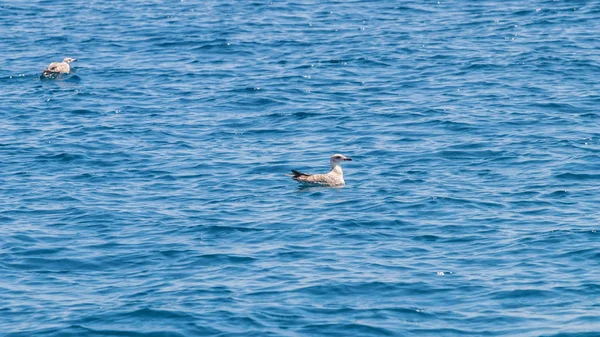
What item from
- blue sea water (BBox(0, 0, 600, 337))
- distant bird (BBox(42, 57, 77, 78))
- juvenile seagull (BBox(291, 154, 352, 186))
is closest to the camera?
blue sea water (BBox(0, 0, 600, 337))

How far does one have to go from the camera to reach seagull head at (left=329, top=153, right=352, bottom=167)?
30.5 m

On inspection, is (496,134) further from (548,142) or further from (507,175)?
(507,175)

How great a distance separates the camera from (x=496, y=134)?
34094 millimetres

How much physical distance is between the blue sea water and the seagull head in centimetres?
63

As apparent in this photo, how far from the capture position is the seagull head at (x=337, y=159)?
30.5 metres

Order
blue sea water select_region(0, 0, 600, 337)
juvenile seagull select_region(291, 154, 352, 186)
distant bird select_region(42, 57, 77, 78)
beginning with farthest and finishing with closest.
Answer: distant bird select_region(42, 57, 77, 78) < juvenile seagull select_region(291, 154, 352, 186) < blue sea water select_region(0, 0, 600, 337)

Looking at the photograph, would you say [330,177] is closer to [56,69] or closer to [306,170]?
[306,170]

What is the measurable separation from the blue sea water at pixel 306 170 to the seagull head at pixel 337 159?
63 cm

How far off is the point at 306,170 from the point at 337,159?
4.59 ft

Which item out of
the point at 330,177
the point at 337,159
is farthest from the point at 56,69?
the point at 330,177

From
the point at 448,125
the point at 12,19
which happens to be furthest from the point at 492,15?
the point at 12,19

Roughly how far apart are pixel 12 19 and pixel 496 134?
93.5 feet

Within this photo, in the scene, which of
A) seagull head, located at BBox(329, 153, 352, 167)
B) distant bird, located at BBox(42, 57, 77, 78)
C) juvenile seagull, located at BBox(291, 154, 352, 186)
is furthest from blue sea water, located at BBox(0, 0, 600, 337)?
seagull head, located at BBox(329, 153, 352, 167)

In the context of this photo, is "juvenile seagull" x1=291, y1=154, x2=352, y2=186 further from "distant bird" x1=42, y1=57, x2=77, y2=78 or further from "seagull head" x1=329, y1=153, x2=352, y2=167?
"distant bird" x1=42, y1=57, x2=77, y2=78
